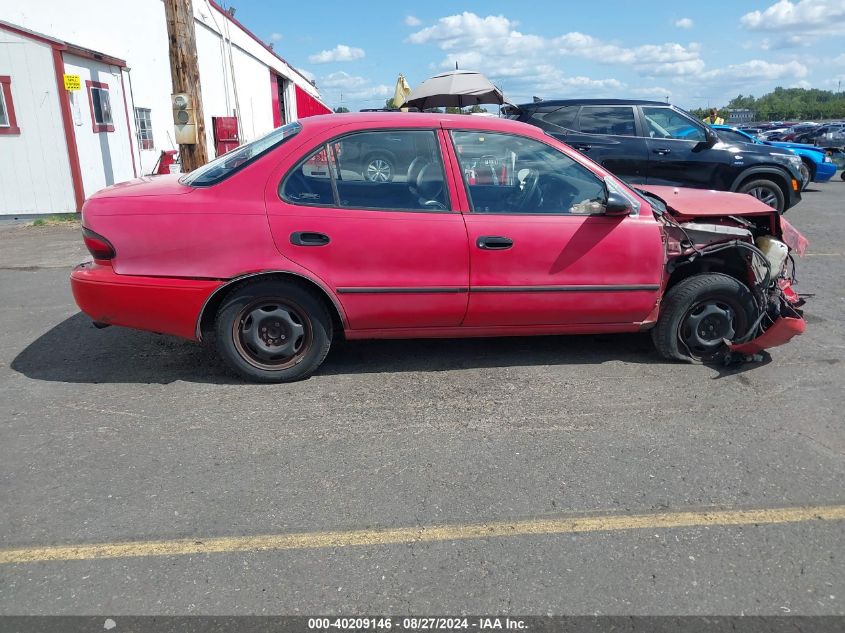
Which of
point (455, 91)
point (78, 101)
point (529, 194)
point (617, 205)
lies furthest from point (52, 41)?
point (617, 205)

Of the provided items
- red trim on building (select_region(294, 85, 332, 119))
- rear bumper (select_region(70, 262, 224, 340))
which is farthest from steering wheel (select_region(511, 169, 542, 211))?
red trim on building (select_region(294, 85, 332, 119))

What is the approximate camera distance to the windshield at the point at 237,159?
13.6 ft

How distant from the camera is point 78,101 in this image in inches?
451

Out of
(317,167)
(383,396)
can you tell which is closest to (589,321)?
(383,396)

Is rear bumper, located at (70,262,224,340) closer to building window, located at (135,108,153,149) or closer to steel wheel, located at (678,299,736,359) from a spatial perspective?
steel wheel, located at (678,299,736,359)

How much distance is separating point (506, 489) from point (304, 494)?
943 millimetres

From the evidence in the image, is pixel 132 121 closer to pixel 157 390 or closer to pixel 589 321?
pixel 157 390

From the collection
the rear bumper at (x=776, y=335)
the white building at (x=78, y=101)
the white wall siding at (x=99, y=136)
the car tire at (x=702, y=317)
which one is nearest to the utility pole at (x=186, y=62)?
the white wall siding at (x=99, y=136)

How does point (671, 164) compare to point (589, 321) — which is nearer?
point (589, 321)

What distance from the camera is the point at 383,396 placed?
4.12m

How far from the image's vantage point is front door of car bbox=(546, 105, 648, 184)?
9562 millimetres

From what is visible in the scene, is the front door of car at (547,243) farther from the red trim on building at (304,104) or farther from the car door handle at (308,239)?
the red trim on building at (304,104)

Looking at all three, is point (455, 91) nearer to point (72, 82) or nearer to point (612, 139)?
point (612, 139)

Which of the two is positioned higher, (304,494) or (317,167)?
(317,167)
